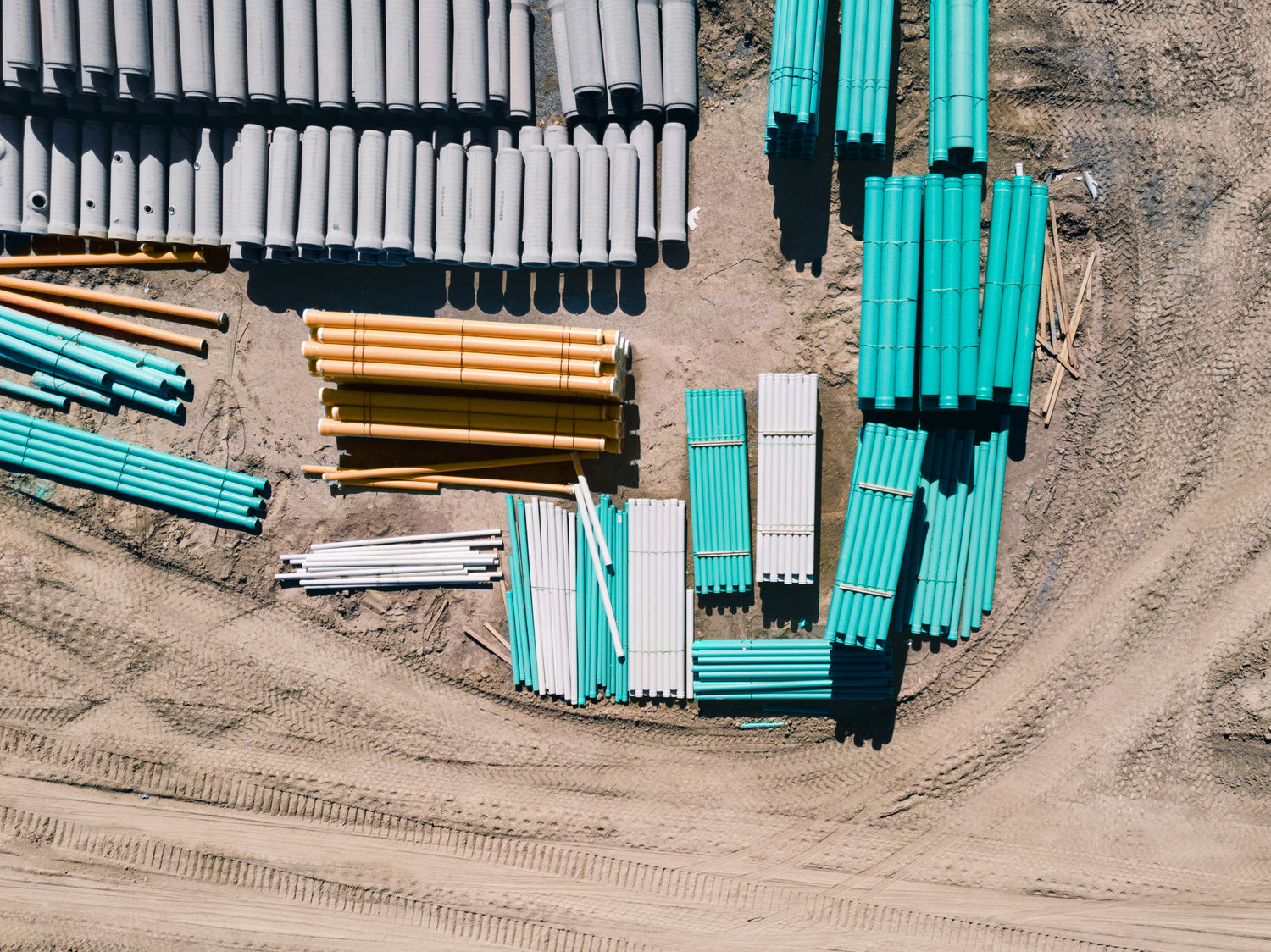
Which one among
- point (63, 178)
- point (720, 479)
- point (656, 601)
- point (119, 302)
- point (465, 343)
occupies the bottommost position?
point (656, 601)

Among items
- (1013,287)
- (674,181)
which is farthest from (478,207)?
(1013,287)

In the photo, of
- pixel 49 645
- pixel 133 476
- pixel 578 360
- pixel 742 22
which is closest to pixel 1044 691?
pixel 578 360

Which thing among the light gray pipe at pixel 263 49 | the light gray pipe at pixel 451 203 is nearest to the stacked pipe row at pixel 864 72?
the light gray pipe at pixel 451 203

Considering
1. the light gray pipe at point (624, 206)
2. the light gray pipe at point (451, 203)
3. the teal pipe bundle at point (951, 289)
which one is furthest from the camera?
the light gray pipe at point (451, 203)

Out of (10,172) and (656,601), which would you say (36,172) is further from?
(656,601)

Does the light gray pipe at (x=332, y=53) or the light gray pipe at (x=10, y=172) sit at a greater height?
the light gray pipe at (x=332, y=53)

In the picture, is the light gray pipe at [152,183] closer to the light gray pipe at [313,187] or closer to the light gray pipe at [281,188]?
the light gray pipe at [281,188]
